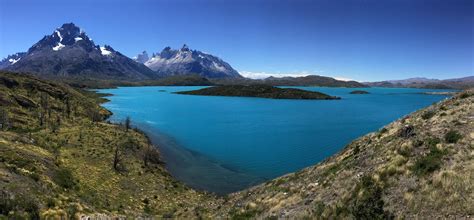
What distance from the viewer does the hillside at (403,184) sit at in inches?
541

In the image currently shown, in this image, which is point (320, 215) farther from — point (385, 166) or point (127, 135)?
point (127, 135)

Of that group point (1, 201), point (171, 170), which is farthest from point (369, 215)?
point (171, 170)

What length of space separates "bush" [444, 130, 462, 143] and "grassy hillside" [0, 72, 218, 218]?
1934 cm

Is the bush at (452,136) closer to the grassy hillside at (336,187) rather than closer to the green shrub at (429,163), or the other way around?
the grassy hillside at (336,187)

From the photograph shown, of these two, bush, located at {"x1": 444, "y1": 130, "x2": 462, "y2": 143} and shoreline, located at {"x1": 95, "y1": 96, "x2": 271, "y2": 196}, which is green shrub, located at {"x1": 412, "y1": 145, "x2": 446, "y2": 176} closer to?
bush, located at {"x1": 444, "y1": 130, "x2": 462, "y2": 143}

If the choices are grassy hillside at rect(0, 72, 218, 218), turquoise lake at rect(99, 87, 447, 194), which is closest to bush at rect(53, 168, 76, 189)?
grassy hillside at rect(0, 72, 218, 218)

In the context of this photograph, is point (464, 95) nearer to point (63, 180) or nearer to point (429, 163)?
point (429, 163)

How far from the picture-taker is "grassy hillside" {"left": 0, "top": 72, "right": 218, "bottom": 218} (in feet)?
72.6

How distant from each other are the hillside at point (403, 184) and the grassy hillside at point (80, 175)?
10082 millimetres

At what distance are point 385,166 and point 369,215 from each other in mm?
5864

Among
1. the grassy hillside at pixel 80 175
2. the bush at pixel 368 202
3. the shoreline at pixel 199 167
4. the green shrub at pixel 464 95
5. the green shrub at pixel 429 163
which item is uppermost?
the green shrub at pixel 464 95

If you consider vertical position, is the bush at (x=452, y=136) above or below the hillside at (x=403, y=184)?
above

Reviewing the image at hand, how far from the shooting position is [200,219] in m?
24.5

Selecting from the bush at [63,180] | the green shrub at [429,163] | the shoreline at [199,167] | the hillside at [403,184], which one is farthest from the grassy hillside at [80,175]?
the green shrub at [429,163]
